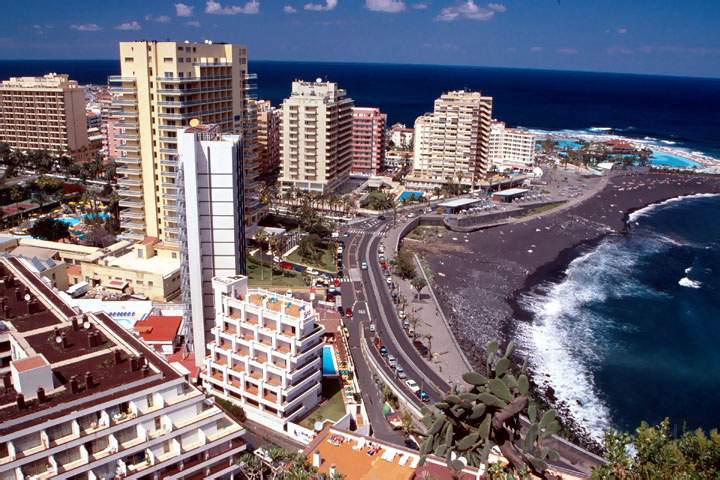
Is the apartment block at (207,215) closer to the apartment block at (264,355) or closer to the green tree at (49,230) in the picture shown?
the apartment block at (264,355)

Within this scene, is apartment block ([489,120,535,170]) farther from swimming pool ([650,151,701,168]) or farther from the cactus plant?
the cactus plant

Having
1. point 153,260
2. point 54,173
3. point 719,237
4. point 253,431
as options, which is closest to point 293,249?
point 153,260

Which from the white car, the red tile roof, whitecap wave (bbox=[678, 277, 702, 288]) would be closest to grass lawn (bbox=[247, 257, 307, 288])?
the red tile roof

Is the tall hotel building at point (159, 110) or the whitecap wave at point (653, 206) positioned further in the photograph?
the whitecap wave at point (653, 206)

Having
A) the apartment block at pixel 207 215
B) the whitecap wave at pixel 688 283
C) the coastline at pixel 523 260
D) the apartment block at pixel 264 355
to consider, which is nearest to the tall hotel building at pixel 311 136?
the coastline at pixel 523 260

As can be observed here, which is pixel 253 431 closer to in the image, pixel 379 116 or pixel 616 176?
pixel 379 116
